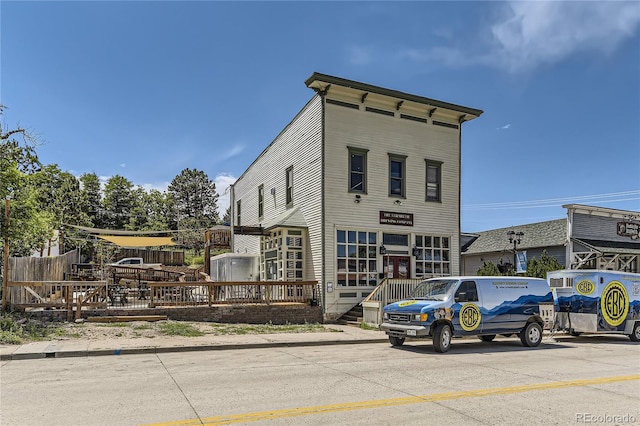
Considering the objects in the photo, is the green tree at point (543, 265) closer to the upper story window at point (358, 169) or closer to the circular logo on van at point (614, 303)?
the circular logo on van at point (614, 303)

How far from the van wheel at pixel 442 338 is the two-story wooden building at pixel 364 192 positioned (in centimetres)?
762

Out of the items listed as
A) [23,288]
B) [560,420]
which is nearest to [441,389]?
[560,420]

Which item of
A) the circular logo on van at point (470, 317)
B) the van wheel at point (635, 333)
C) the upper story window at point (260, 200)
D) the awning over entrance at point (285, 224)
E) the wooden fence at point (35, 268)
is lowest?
the van wheel at point (635, 333)

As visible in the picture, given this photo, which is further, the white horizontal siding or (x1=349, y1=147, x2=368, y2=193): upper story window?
(x1=349, y1=147, x2=368, y2=193): upper story window

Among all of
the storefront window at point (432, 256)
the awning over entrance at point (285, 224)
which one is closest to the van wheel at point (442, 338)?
the storefront window at point (432, 256)

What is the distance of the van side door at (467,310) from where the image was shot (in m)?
13.2

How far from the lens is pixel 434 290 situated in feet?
45.9

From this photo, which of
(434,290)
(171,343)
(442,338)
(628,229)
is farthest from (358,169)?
(628,229)

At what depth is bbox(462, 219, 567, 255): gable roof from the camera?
3178 cm

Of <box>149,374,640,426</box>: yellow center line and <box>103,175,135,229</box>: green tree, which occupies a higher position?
<box>103,175,135,229</box>: green tree

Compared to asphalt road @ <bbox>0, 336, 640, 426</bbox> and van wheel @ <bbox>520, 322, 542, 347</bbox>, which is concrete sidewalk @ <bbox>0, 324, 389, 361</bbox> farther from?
van wheel @ <bbox>520, 322, 542, 347</bbox>

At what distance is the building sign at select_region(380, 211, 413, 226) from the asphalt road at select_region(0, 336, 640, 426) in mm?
9057

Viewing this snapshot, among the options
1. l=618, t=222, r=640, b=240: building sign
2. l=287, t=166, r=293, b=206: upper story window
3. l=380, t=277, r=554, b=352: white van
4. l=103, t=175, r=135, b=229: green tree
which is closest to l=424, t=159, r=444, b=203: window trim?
l=287, t=166, r=293, b=206: upper story window

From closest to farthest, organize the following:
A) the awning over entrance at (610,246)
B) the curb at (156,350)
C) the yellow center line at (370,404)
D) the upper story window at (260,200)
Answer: the yellow center line at (370,404) → the curb at (156,350) → the upper story window at (260,200) → the awning over entrance at (610,246)
